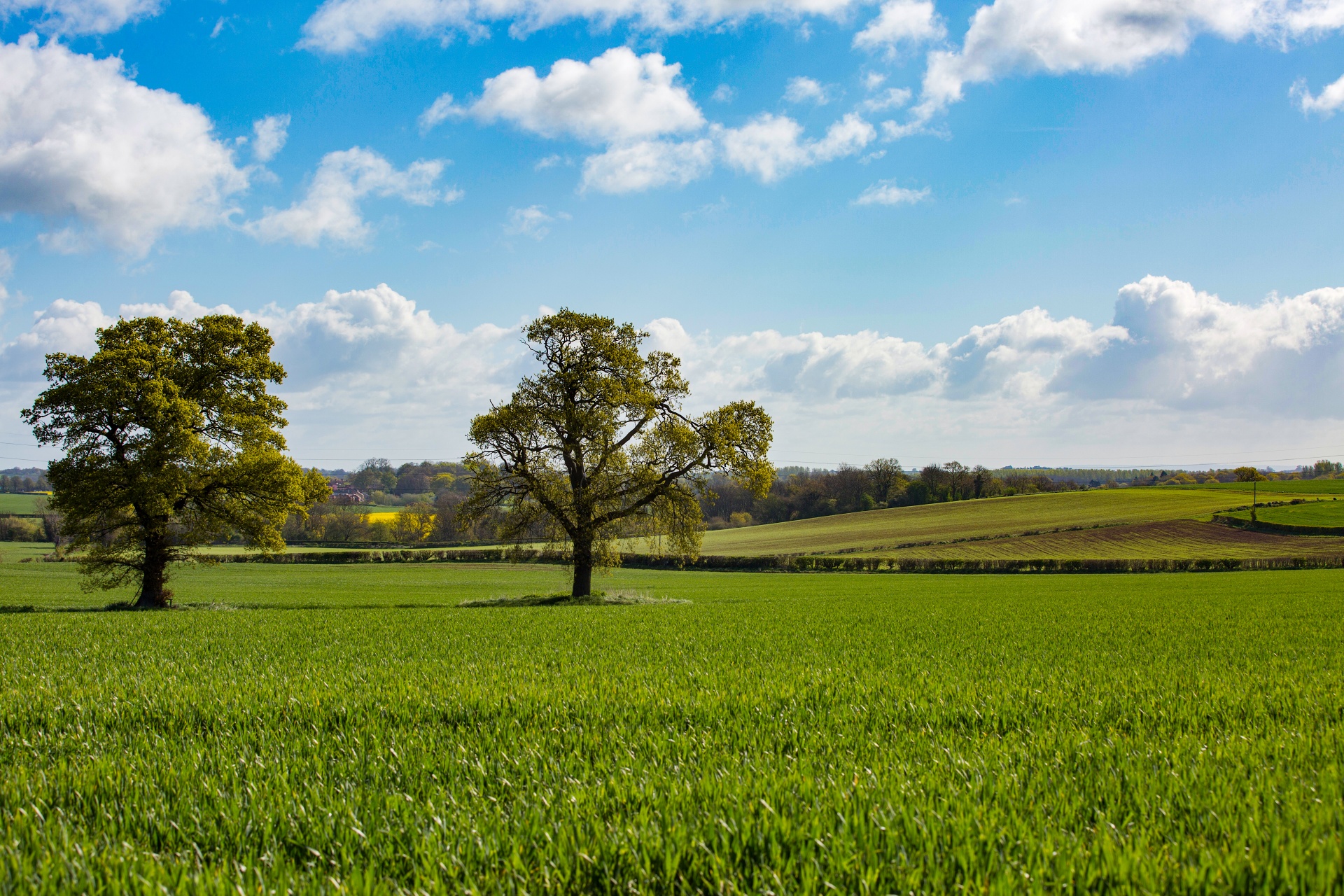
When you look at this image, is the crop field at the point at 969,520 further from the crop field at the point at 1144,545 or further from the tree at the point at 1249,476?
the tree at the point at 1249,476

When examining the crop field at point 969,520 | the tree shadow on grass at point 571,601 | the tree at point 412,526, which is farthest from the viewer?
the tree at point 412,526

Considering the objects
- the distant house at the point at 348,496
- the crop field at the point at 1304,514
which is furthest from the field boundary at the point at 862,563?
the distant house at the point at 348,496

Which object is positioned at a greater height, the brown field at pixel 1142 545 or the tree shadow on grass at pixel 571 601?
the tree shadow on grass at pixel 571 601

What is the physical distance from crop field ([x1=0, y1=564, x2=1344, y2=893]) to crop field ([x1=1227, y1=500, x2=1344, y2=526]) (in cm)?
8623

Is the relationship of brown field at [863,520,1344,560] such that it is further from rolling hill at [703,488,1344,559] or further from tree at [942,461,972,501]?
tree at [942,461,972,501]

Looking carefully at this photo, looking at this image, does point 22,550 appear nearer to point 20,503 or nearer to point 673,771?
point 20,503

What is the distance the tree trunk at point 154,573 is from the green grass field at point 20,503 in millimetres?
104788

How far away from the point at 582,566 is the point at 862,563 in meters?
39.9

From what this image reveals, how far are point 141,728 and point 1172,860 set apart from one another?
287 inches

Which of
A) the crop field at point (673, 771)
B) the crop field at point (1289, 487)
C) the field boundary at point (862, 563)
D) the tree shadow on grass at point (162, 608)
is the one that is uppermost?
the crop field at point (673, 771)

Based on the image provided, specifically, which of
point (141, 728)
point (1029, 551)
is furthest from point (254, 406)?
point (1029, 551)

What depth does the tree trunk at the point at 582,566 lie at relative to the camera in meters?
32.4

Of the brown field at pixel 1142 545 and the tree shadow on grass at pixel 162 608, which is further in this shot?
the brown field at pixel 1142 545

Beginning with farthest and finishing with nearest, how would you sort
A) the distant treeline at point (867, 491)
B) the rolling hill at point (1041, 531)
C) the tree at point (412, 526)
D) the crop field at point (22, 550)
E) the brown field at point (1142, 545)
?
the distant treeline at point (867, 491)
the tree at point (412, 526)
the crop field at point (22, 550)
the rolling hill at point (1041, 531)
the brown field at point (1142, 545)
